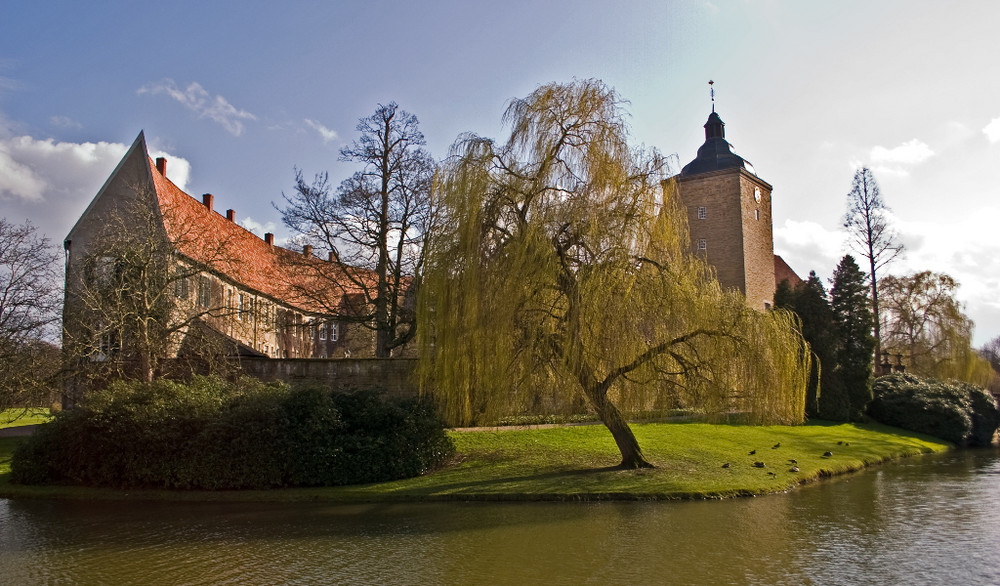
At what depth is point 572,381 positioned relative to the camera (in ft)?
47.5

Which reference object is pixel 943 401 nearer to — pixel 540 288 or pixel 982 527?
pixel 982 527

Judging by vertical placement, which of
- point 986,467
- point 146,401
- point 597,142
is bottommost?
point 986,467

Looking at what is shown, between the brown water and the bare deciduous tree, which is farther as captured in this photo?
the bare deciduous tree

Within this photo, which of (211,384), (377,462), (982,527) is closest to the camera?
(982,527)

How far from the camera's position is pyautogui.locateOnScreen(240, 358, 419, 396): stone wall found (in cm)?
2205

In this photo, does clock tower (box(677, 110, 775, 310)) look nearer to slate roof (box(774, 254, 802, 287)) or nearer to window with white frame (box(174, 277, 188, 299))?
slate roof (box(774, 254, 802, 287))

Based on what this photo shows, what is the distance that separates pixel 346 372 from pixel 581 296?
10141 millimetres

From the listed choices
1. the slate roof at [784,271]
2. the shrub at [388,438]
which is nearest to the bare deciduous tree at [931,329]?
the slate roof at [784,271]

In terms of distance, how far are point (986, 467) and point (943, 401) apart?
936cm

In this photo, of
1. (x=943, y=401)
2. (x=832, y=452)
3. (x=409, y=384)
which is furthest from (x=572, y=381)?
(x=943, y=401)

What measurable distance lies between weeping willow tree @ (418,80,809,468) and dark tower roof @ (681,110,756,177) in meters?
26.1

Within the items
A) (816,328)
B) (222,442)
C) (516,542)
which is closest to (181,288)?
(222,442)

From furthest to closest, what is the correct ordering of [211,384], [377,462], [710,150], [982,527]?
[710,150], [211,384], [377,462], [982,527]

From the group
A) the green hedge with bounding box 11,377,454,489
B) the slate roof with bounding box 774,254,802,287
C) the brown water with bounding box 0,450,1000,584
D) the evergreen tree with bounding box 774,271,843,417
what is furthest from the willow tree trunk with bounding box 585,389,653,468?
the slate roof with bounding box 774,254,802,287
